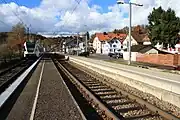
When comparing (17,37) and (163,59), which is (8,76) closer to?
(163,59)

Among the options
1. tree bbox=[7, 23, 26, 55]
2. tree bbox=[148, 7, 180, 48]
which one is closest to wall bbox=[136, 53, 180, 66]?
tree bbox=[148, 7, 180, 48]

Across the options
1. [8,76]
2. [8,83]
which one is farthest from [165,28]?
[8,83]

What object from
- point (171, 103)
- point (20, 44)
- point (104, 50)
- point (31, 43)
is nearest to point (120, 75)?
point (171, 103)

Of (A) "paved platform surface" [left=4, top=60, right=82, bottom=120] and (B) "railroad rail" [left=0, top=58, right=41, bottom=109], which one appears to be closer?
(A) "paved platform surface" [left=4, top=60, right=82, bottom=120]

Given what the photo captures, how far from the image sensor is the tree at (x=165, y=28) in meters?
81.0

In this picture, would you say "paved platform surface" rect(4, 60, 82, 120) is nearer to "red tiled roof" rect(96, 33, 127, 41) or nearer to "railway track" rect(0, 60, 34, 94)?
"railway track" rect(0, 60, 34, 94)

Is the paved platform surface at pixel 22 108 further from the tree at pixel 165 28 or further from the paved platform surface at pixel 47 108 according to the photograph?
the tree at pixel 165 28

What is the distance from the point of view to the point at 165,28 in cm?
8088

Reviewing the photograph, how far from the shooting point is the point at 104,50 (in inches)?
6102

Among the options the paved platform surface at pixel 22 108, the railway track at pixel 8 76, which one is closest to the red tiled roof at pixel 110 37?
the railway track at pixel 8 76

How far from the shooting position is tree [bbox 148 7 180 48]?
81000 millimetres

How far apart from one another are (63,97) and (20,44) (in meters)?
89.3

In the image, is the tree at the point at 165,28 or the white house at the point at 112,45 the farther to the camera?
the white house at the point at 112,45

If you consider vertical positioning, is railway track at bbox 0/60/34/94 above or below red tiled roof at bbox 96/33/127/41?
below
